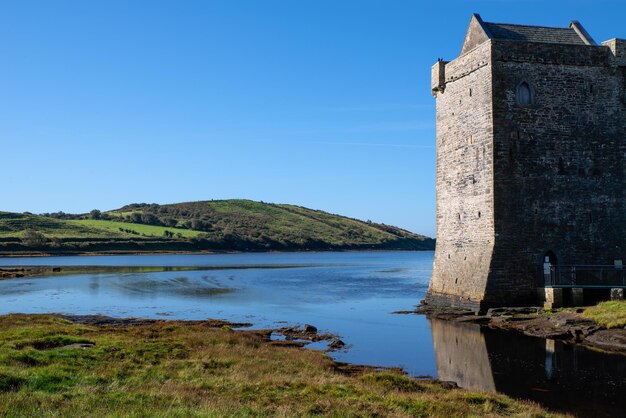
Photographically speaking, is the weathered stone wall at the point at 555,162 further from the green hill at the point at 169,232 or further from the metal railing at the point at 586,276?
the green hill at the point at 169,232

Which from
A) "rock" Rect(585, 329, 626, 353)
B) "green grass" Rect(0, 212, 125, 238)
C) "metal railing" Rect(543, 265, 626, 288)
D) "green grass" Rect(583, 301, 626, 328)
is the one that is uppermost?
"green grass" Rect(0, 212, 125, 238)

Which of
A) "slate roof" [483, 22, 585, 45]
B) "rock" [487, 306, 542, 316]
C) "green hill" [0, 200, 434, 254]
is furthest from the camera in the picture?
"green hill" [0, 200, 434, 254]

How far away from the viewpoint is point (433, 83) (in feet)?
116

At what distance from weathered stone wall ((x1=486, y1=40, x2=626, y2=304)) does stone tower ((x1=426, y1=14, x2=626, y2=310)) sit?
5cm

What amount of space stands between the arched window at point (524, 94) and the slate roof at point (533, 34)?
2.80 m

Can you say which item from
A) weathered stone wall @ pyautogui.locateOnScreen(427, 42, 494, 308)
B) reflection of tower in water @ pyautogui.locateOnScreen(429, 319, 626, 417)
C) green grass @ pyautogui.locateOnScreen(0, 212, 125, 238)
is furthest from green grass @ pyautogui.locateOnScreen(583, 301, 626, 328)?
green grass @ pyautogui.locateOnScreen(0, 212, 125, 238)

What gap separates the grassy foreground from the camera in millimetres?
11945

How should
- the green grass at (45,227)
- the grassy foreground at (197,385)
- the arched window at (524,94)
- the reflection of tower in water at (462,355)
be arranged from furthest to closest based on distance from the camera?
the green grass at (45,227)
the arched window at (524,94)
the reflection of tower in water at (462,355)
the grassy foreground at (197,385)

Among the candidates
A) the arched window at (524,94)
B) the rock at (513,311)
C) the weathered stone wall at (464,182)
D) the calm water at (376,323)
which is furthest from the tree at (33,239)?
the arched window at (524,94)

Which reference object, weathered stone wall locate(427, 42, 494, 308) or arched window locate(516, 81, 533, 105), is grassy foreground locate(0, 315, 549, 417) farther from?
arched window locate(516, 81, 533, 105)

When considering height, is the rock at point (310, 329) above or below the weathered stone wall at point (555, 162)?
below

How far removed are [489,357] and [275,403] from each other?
11219 millimetres

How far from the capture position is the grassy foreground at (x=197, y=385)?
1195 cm

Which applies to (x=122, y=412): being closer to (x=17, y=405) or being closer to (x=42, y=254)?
(x=17, y=405)
